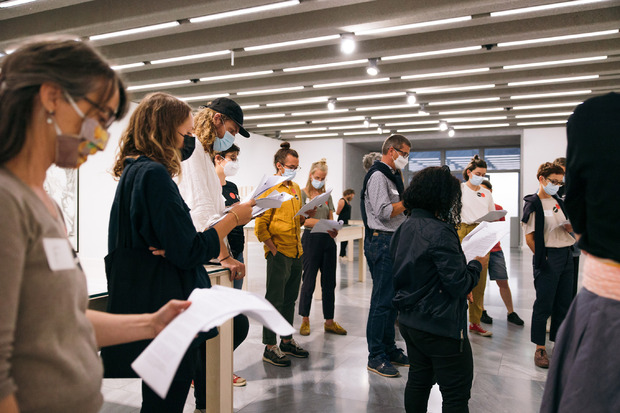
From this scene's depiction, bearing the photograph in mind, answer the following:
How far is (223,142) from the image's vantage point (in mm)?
2150

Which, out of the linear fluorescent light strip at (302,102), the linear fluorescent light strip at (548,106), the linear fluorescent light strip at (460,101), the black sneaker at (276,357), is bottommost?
the black sneaker at (276,357)

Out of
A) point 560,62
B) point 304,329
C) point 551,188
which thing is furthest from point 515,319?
point 560,62

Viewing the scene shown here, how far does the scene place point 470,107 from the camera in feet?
34.3

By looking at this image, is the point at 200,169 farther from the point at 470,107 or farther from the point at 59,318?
the point at 470,107

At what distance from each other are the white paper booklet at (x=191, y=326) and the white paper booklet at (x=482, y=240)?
4.48ft

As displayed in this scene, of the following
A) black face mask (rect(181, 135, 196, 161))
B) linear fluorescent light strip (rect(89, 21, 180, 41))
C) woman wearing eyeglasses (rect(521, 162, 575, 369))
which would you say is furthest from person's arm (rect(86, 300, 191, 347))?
linear fluorescent light strip (rect(89, 21, 180, 41))

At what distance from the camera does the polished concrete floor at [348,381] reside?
2.59 meters

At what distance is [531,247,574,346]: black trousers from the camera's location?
10.5 feet

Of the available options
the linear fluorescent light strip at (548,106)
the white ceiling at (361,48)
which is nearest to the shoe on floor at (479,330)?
the white ceiling at (361,48)

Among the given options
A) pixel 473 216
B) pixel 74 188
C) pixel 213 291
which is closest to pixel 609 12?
pixel 473 216

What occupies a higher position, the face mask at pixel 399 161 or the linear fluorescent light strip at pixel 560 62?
the linear fluorescent light strip at pixel 560 62

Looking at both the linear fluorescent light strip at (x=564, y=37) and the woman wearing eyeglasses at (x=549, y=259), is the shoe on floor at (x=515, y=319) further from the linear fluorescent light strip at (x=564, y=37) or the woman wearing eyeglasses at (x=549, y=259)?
the linear fluorescent light strip at (x=564, y=37)

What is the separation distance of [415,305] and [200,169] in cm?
111

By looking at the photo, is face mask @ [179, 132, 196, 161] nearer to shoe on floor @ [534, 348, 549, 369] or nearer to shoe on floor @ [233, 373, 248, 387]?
shoe on floor @ [233, 373, 248, 387]
